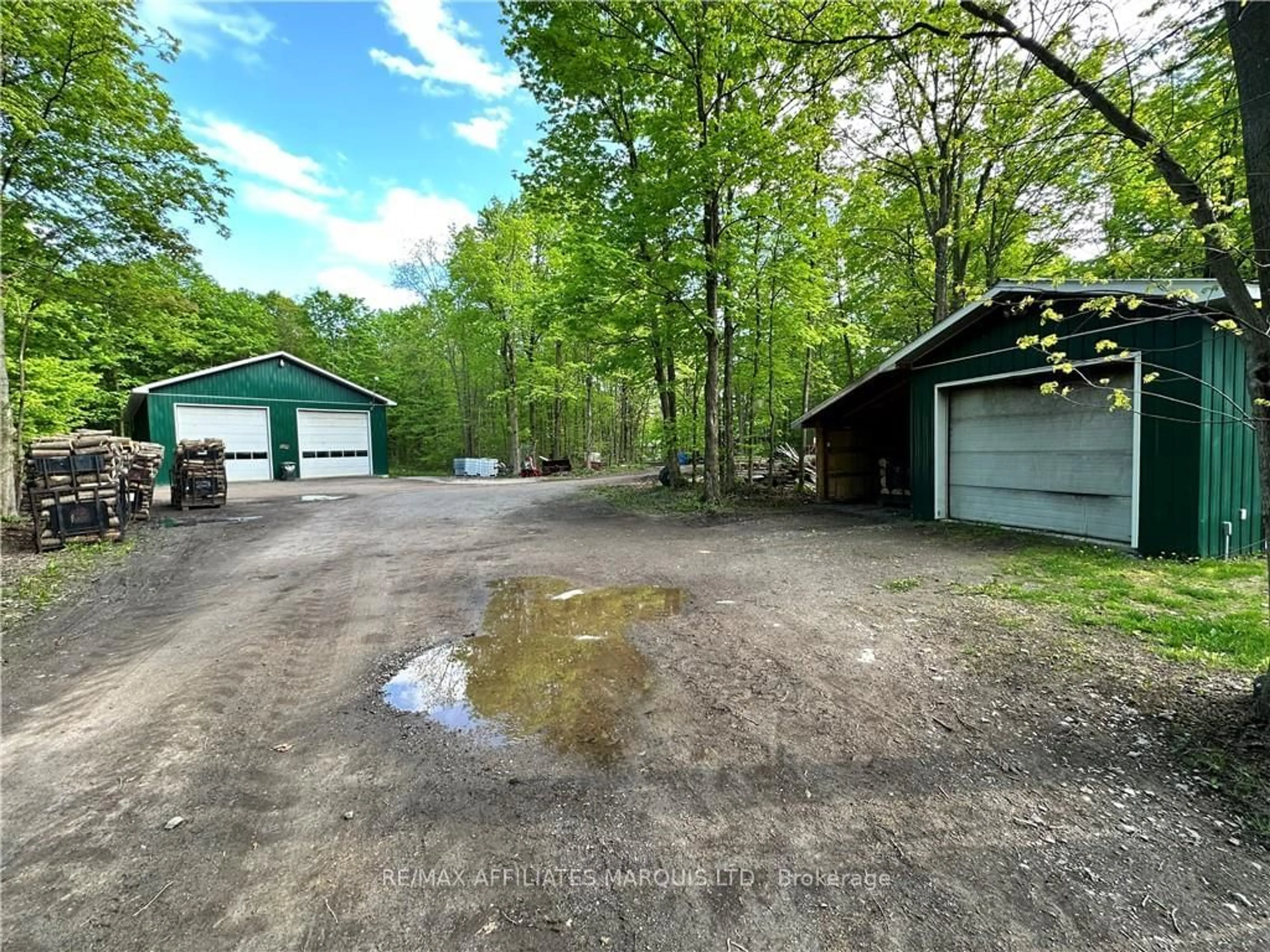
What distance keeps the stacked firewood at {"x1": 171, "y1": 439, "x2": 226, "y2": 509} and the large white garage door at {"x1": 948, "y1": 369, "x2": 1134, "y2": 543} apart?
1516cm

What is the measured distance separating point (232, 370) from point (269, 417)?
2.00 m

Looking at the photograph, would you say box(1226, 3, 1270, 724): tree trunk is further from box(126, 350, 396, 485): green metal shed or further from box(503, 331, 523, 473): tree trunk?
box(503, 331, 523, 473): tree trunk

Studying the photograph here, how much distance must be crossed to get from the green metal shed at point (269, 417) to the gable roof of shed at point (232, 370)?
1.5 inches

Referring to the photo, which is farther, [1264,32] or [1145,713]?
[1145,713]

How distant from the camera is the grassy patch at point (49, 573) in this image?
17.2ft

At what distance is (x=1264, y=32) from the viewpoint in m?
2.53

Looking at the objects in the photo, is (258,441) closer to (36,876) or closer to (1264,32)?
(36,876)

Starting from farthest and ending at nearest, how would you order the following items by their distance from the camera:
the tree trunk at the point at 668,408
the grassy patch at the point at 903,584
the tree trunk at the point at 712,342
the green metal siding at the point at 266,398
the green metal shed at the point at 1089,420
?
the green metal siding at the point at 266,398 < the tree trunk at the point at 668,408 < the tree trunk at the point at 712,342 < the green metal shed at the point at 1089,420 < the grassy patch at the point at 903,584

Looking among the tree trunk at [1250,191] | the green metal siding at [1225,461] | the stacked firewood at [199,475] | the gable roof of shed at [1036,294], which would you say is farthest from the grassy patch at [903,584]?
the stacked firewood at [199,475]

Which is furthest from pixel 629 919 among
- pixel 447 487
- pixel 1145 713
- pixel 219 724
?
→ pixel 447 487

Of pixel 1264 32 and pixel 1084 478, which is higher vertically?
pixel 1264 32

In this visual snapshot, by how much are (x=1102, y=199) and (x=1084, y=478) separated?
6.51 metres

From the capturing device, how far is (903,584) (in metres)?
5.65

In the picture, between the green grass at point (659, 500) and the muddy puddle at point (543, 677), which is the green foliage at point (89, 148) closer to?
the green grass at point (659, 500)
